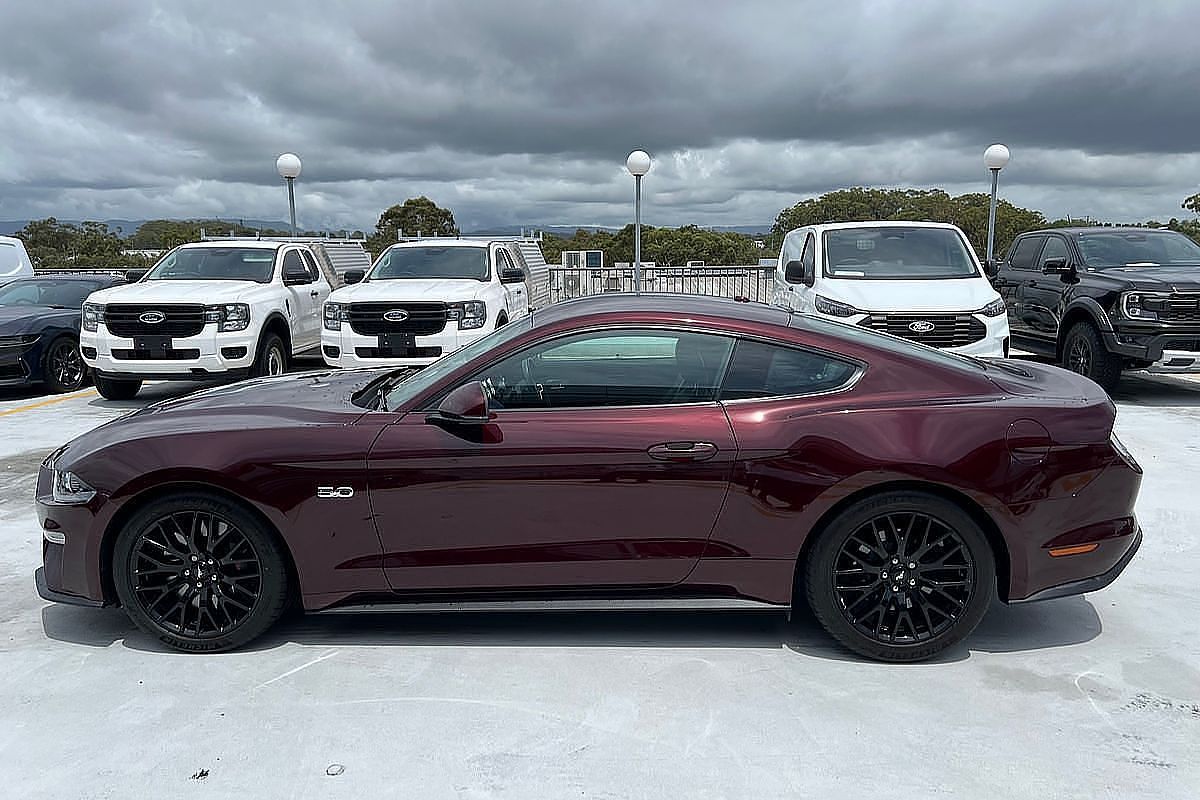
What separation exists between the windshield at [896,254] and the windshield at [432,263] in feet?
13.0

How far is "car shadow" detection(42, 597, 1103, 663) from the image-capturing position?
3.77m

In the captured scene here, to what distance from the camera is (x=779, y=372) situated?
3.63 meters

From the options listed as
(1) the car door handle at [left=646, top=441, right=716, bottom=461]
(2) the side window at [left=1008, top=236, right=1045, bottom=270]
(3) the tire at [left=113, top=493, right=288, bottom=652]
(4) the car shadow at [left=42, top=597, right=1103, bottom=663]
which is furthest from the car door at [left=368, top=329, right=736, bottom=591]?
(2) the side window at [left=1008, top=236, right=1045, bottom=270]

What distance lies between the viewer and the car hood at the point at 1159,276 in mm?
8727

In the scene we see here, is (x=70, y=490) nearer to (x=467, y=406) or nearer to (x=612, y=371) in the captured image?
(x=467, y=406)

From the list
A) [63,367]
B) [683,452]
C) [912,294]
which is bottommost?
[63,367]

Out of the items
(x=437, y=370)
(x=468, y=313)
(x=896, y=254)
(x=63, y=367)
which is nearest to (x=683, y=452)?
(x=437, y=370)

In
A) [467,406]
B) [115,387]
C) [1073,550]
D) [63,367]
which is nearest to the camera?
[467,406]

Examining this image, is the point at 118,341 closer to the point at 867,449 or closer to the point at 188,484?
the point at 188,484

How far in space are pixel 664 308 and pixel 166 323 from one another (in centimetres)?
706

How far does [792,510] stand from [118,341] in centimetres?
808

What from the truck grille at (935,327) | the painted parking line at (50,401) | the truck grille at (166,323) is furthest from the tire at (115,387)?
the truck grille at (935,327)

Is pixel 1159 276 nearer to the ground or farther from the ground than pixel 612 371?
farther from the ground

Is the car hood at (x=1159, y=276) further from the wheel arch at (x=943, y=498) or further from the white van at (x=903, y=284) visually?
the wheel arch at (x=943, y=498)
